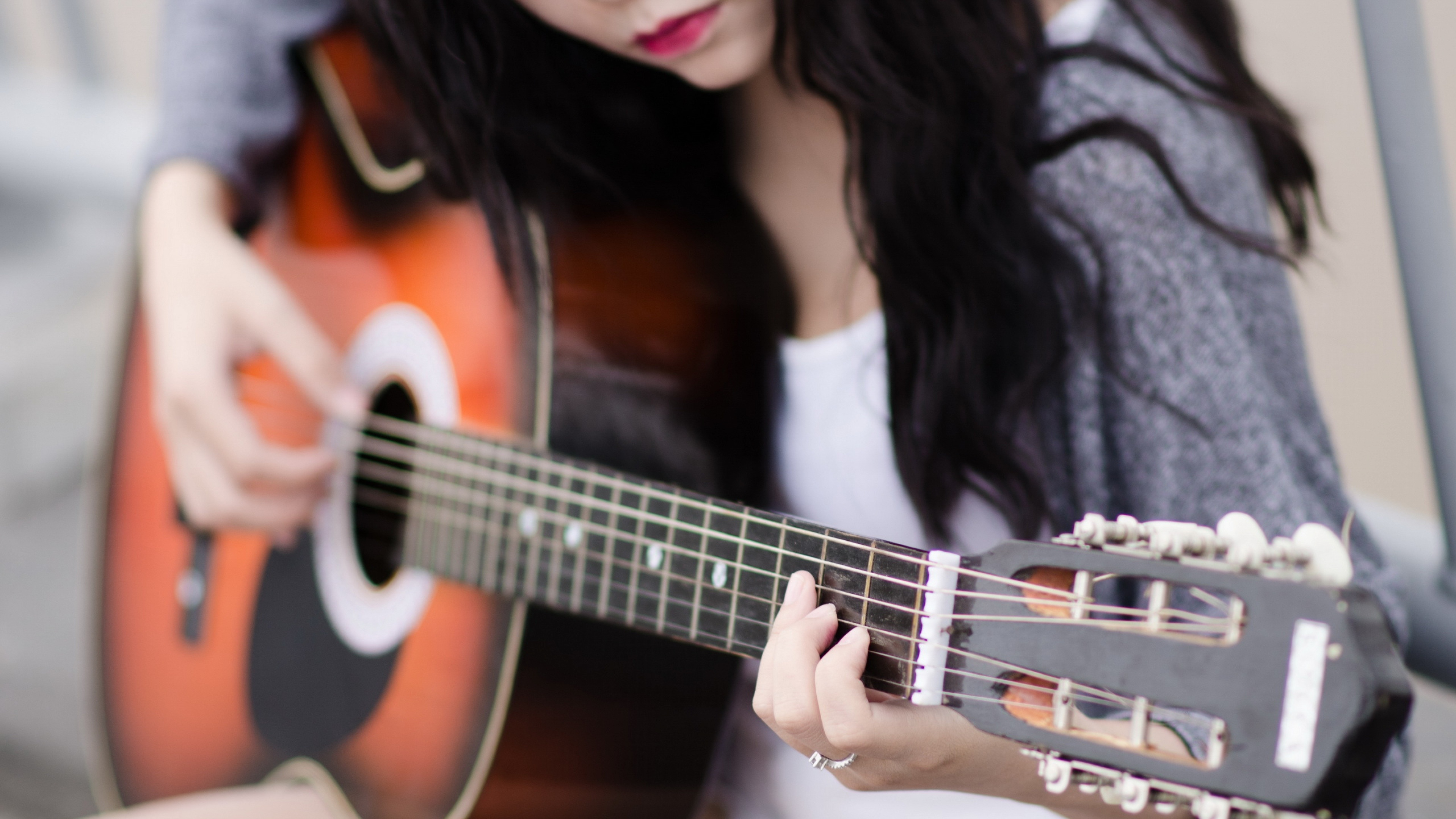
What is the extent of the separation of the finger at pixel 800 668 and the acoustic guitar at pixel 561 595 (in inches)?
1.1

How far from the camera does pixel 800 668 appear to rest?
565 mm

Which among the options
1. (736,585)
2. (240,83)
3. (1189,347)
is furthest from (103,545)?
(1189,347)

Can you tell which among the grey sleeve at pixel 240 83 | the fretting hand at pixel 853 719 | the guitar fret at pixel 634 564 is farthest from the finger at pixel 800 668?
the grey sleeve at pixel 240 83

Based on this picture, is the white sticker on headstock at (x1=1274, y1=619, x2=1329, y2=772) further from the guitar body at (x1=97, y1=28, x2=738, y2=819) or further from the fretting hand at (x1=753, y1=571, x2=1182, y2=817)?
the guitar body at (x1=97, y1=28, x2=738, y2=819)

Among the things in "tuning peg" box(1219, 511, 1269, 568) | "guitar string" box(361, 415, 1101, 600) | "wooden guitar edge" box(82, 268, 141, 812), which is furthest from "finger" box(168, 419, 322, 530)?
"tuning peg" box(1219, 511, 1269, 568)

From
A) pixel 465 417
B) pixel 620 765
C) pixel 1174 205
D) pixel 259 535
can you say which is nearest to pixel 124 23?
pixel 259 535

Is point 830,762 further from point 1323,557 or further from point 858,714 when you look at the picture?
point 1323,557

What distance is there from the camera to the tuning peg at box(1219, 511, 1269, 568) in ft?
1.46

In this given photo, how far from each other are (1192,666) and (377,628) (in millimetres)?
699

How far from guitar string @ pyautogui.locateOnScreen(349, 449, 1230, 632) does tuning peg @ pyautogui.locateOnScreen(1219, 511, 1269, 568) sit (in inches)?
1.0

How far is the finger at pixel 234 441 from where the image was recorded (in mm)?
982

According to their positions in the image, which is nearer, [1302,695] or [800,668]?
[1302,695]

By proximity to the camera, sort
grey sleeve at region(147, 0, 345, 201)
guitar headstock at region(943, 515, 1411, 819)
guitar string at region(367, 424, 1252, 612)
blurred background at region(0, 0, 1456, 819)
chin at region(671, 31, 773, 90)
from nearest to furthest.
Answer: guitar headstock at region(943, 515, 1411, 819) < guitar string at region(367, 424, 1252, 612) < chin at region(671, 31, 773, 90) < grey sleeve at region(147, 0, 345, 201) < blurred background at region(0, 0, 1456, 819)

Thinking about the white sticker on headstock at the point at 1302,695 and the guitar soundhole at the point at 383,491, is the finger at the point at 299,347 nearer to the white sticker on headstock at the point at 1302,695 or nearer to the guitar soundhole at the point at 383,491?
the guitar soundhole at the point at 383,491
